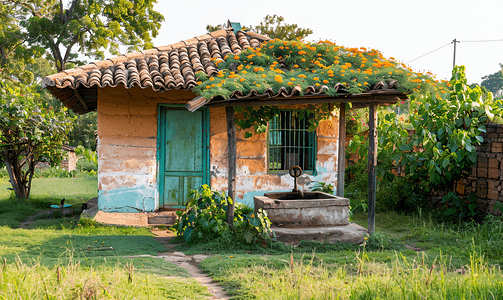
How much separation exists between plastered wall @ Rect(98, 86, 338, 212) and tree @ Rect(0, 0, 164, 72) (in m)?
11.6

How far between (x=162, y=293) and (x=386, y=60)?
16.4 ft

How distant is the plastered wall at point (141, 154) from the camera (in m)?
7.30

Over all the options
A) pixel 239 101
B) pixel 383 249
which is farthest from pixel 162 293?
pixel 383 249

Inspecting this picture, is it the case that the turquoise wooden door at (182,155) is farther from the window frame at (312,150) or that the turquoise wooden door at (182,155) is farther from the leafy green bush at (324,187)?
the leafy green bush at (324,187)

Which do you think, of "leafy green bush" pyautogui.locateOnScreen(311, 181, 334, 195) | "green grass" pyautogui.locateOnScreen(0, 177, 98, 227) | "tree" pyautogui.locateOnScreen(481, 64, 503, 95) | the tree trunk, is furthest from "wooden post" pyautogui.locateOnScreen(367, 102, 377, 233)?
"tree" pyautogui.locateOnScreen(481, 64, 503, 95)

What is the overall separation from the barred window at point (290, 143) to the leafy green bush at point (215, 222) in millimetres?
2385

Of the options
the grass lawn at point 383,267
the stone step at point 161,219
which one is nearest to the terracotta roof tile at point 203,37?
the stone step at point 161,219

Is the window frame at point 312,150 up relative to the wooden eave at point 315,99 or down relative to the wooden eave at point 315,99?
down

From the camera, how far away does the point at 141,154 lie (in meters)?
7.45

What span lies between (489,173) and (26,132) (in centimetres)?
1053

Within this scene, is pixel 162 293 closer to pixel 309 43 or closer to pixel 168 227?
pixel 168 227

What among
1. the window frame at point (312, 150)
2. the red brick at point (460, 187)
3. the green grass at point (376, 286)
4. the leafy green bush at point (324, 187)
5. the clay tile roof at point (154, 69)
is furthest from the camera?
the window frame at point (312, 150)

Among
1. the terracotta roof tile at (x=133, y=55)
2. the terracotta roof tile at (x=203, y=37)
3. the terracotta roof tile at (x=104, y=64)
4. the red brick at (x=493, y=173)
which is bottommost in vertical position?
the red brick at (x=493, y=173)

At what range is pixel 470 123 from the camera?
22.0ft
